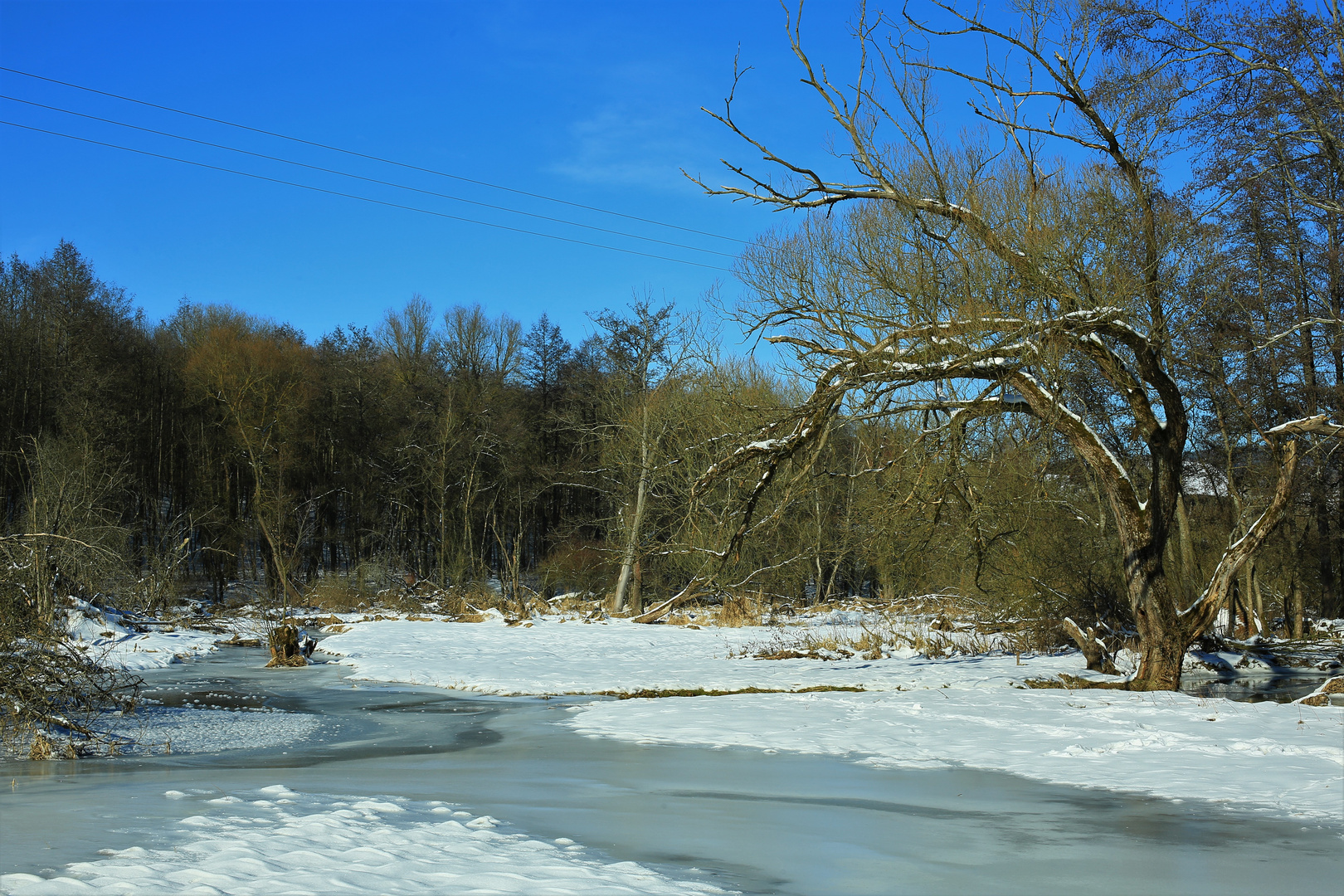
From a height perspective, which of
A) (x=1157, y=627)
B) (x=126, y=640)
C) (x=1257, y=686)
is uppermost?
(x=1157, y=627)

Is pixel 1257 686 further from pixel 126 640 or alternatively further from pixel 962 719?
pixel 126 640

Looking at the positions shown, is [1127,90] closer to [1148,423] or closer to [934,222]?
[934,222]

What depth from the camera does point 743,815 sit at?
6.29m

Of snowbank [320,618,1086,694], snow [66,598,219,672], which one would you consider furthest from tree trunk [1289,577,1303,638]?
snow [66,598,219,672]

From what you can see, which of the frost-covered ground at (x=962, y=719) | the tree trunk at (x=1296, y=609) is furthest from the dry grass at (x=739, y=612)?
the tree trunk at (x=1296, y=609)

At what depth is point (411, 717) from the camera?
1197 cm

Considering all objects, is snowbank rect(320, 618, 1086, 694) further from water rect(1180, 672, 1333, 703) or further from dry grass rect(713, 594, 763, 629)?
water rect(1180, 672, 1333, 703)

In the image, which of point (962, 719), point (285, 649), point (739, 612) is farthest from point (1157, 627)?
point (739, 612)

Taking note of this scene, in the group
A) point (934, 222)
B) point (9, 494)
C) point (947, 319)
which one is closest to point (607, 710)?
point (947, 319)

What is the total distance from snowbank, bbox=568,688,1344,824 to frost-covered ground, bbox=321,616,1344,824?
0.08ft

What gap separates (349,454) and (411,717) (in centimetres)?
3457

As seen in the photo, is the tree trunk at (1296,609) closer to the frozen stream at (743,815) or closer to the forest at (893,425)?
the forest at (893,425)

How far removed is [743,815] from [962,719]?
508 cm

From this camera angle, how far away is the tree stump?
19.0 m
